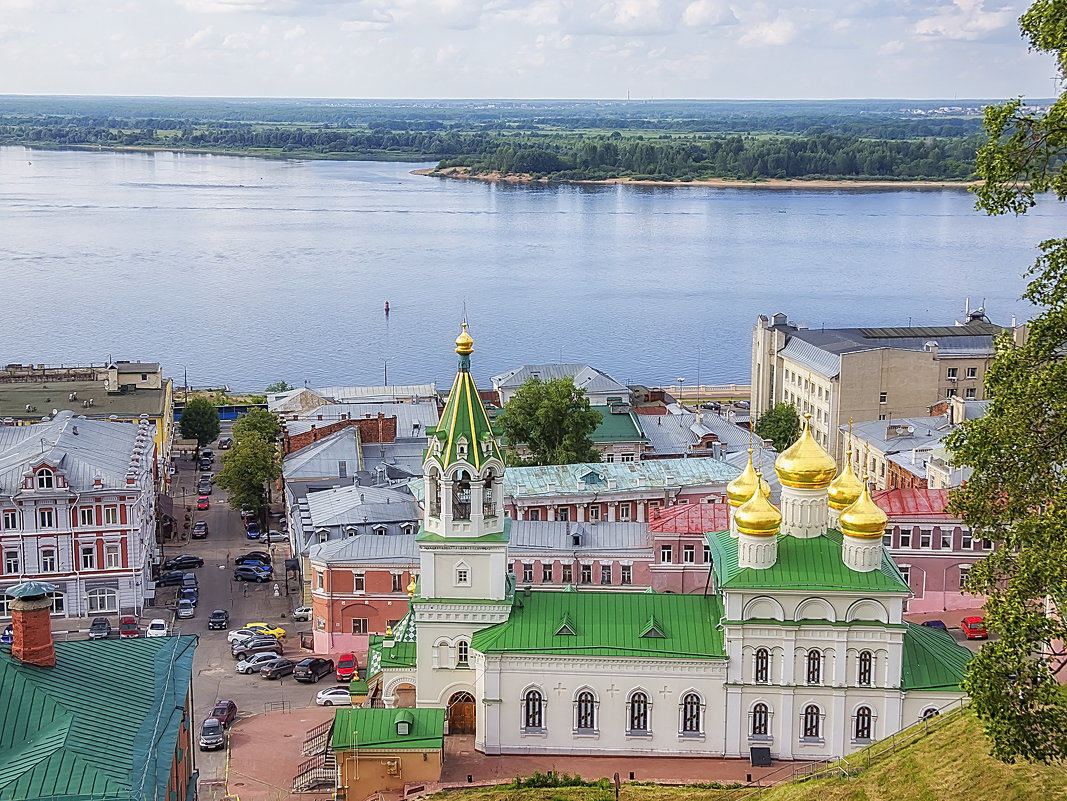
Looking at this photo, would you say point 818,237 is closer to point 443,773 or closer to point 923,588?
point 923,588

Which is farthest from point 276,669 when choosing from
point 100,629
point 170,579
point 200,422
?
point 200,422

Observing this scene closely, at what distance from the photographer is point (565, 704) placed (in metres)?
22.4

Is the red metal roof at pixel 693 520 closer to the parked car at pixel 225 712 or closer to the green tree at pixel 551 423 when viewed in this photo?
the parked car at pixel 225 712

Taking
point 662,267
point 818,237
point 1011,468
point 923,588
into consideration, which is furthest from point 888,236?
point 1011,468

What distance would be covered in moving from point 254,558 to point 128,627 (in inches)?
220

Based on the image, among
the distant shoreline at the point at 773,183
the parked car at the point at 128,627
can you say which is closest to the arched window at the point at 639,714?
the parked car at the point at 128,627

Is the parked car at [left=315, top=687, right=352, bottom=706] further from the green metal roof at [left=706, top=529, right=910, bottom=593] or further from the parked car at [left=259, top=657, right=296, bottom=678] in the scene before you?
the green metal roof at [left=706, top=529, right=910, bottom=593]

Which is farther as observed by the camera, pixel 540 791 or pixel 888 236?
pixel 888 236

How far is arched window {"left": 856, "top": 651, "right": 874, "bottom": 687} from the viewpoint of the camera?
2217cm

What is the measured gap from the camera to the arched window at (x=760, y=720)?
878 inches

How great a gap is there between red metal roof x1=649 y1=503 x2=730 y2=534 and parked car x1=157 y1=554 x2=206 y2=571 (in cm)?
1184

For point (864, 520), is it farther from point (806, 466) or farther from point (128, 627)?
point (128, 627)

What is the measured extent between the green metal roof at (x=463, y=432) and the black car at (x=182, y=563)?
49.7ft

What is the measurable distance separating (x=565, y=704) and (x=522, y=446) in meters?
21.5
